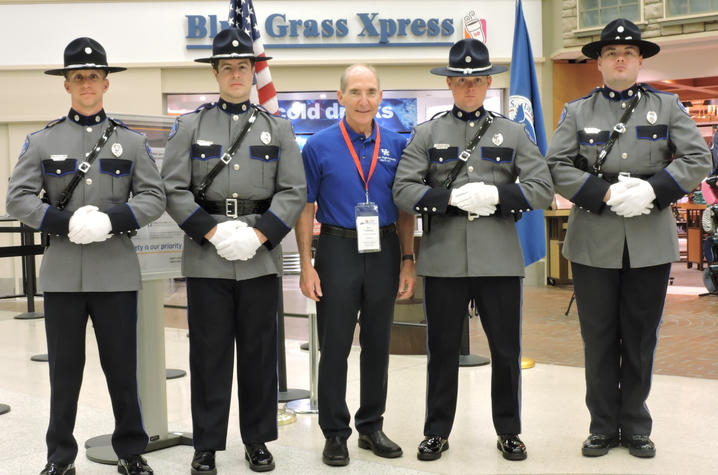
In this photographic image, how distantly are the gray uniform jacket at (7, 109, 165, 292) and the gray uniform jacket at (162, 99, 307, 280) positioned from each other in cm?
13

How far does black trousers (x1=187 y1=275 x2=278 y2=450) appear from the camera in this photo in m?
3.84

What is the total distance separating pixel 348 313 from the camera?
13.2ft

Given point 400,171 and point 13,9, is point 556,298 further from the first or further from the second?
point 13,9

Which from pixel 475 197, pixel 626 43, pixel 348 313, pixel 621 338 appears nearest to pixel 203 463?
pixel 348 313

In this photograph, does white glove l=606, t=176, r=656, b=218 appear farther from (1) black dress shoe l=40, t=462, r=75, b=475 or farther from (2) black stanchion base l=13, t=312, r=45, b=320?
(2) black stanchion base l=13, t=312, r=45, b=320

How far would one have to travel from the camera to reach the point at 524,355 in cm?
682

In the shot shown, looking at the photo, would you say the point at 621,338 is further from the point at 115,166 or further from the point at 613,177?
the point at 115,166

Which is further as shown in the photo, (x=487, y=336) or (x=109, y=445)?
(x=109, y=445)

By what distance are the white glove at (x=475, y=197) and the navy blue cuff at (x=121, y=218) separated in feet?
4.64

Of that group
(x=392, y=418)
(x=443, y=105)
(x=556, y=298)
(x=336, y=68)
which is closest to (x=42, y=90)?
(x=336, y=68)

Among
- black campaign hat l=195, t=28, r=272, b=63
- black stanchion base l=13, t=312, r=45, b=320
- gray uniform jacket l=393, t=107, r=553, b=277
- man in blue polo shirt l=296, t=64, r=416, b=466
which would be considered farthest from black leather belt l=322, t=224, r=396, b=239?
black stanchion base l=13, t=312, r=45, b=320

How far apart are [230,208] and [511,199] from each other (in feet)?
4.15

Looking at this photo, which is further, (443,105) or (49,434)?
(443,105)

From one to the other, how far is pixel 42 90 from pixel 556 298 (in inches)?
299
